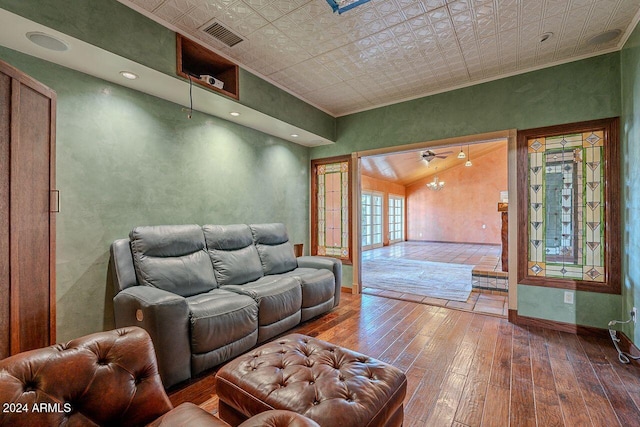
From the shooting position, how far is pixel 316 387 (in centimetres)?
126

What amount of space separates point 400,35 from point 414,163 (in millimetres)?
7712

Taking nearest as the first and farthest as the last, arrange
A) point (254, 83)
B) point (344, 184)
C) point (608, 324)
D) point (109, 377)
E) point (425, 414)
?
point (109, 377), point (425, 414), point (608, 324), point (254, 83), point (344, 184)

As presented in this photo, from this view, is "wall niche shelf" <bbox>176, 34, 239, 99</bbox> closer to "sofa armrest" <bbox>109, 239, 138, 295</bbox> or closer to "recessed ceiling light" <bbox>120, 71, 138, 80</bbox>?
"recessed ceiling light" <bbox>120, 71, 138, 80</bbox>

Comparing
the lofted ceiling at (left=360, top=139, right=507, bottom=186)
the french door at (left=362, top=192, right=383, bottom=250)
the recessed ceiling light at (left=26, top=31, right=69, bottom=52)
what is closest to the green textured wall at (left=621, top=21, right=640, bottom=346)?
the recessed ceiling light at (left=26, top=31, right=69, bottom=52)

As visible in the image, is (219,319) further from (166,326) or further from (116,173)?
(116,173)

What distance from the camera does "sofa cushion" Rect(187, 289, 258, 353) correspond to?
1.97 metres

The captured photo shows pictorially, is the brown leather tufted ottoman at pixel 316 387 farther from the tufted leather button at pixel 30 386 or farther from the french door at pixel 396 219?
the french door at pixel 396 219

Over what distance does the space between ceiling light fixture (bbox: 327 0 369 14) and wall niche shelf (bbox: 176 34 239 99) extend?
1222mm

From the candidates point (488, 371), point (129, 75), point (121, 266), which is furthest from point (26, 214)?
point (488, 371)

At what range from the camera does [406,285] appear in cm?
473

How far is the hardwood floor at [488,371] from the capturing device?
5.44 feet

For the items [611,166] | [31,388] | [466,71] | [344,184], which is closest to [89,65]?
[31,388]

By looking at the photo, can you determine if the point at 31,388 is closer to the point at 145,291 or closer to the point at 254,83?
the point at 145,291

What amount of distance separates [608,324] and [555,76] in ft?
8.15
